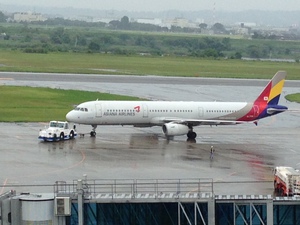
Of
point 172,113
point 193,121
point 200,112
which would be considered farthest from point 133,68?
point 193,121

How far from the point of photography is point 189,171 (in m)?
62.9

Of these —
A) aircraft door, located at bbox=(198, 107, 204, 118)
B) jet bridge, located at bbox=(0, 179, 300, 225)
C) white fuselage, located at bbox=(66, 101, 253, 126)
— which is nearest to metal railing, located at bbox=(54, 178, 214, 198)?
jet bridge, located at bbox=(0, 179, 300, 225)

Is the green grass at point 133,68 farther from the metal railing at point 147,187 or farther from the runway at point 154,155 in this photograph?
the metal railing at point 147,187

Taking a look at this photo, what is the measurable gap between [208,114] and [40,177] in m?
31.1

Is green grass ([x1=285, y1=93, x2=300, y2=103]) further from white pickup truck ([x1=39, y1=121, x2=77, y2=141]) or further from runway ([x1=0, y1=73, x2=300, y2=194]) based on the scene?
white pickup truck ([x1=39, y1=121, x2=77, y2=141])

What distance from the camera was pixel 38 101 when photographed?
110 meters

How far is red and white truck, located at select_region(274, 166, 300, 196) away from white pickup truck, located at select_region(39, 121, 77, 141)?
3029 centimetres

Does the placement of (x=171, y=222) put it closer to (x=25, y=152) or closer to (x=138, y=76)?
(x=25, y=152)

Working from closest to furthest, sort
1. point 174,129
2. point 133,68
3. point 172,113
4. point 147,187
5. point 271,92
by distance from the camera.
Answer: point 147,187
point 174,129
point 172,113
point 271,92
point 133,68

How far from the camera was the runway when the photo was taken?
59.5 metres

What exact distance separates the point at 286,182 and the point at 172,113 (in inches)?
1438

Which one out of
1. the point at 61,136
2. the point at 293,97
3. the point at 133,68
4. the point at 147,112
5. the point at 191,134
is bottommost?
the point at 133,68

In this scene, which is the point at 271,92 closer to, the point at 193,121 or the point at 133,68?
the point at 193,121

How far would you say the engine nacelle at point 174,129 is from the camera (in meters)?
82.1
